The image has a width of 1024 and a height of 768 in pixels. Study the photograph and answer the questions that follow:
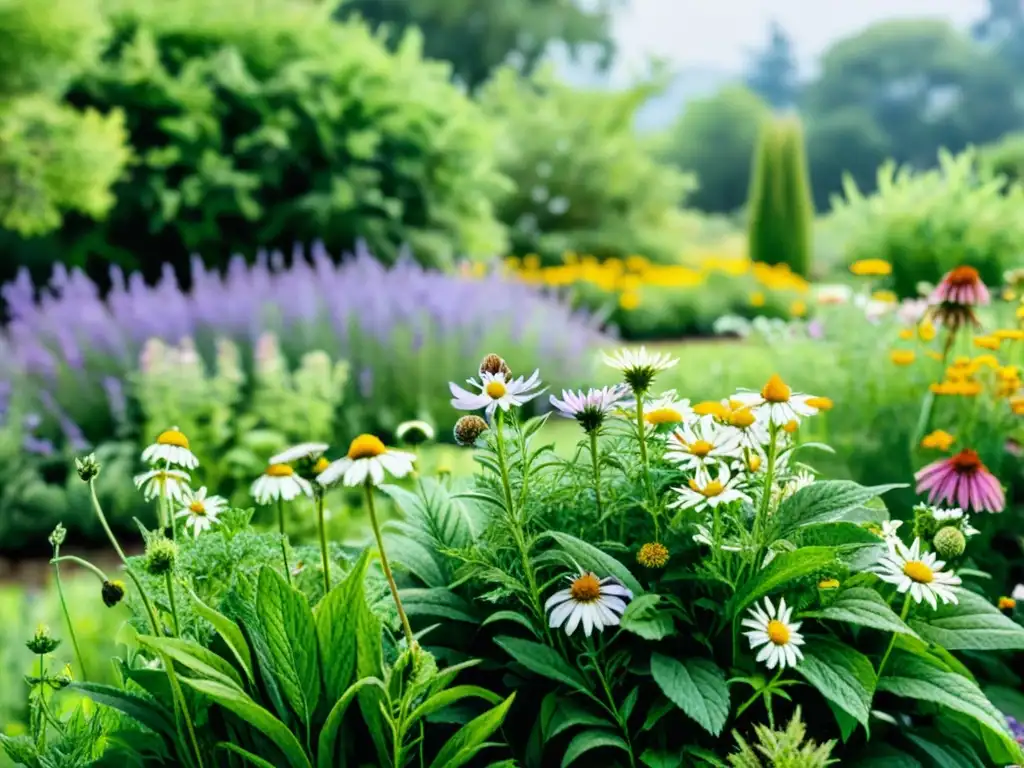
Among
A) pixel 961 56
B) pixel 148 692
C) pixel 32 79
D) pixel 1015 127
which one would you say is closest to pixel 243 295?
pixel 32 79

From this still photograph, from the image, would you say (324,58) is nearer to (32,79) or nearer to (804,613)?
(32,79)

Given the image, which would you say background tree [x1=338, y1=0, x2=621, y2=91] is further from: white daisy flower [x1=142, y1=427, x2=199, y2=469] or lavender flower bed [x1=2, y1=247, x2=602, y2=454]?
white daisy flower [x1=142, y1=427, x2=199, y2=469]

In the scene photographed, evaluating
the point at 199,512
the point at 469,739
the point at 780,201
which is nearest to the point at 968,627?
the point at 469,739

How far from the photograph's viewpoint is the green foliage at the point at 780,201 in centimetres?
1473

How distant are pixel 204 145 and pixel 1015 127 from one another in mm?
32493

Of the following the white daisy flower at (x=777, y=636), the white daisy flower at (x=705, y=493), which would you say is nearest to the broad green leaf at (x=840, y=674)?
the white daisy flower at (x=777, y=636)

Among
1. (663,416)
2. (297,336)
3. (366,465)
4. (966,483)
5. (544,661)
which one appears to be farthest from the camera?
(297,336)

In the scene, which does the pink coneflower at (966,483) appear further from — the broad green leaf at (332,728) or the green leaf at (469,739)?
the broad green leaf at (332,728)

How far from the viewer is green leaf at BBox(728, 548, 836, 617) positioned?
5.01ft

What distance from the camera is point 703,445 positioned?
1.61m

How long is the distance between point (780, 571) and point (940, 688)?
0.35 metres

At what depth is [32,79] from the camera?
21.5 ft

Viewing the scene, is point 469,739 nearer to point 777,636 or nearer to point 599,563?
point 599,563

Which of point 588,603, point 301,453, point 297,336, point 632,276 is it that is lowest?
point 632,276
